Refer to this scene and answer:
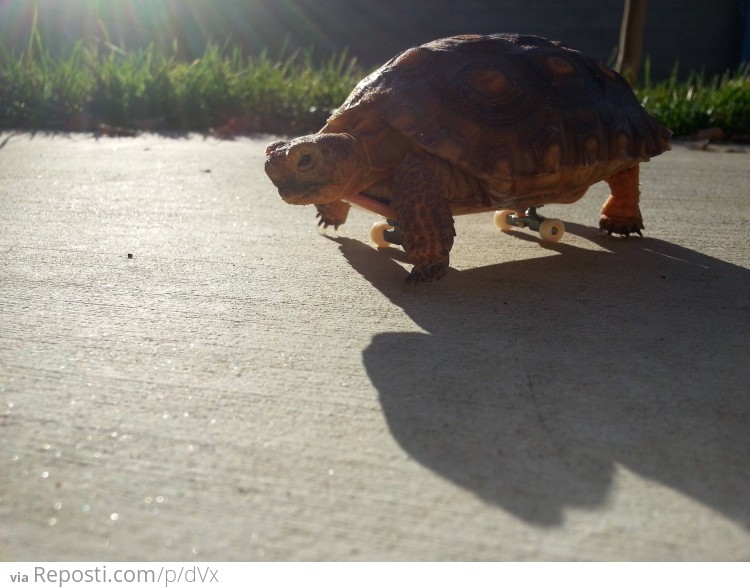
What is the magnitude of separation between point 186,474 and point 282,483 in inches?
8.3

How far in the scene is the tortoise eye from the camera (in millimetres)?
3252

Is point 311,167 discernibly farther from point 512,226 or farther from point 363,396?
point 512,226

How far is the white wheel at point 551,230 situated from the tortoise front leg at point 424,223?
78 centimetres

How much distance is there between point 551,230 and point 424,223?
3.06 feet

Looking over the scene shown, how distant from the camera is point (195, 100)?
7.80m

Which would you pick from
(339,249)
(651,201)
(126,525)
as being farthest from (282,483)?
(651,201)

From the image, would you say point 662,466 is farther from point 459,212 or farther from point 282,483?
point 459,212

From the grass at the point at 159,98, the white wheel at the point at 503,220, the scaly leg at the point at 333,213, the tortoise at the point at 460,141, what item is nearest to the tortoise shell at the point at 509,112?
the tortoise at the point at 460,141

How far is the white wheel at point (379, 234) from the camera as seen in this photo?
3.88 meters

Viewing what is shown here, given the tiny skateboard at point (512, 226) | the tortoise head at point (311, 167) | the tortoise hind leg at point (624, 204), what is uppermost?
the tortoise head at point (311, 167)

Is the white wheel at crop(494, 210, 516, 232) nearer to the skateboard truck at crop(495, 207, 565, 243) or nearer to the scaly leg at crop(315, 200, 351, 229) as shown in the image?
the skateboard truck at crop(495, 207, 565, 243)

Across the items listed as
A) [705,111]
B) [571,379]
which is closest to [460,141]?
[571,379]

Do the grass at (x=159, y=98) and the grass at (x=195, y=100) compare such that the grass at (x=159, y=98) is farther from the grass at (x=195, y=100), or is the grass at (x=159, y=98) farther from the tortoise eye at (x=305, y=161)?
the tortoise eye at (x=305, y=161)

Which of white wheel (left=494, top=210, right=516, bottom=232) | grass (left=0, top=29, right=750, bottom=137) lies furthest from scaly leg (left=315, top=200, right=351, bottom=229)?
grass (left=0, top=29, right=750, bottom=137)
